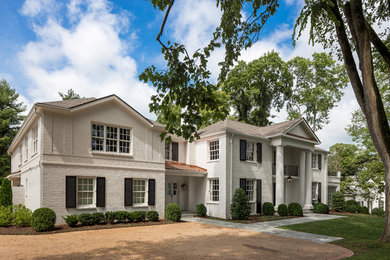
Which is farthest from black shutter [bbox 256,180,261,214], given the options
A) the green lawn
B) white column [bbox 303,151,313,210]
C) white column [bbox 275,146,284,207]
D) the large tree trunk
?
the large tree trunk

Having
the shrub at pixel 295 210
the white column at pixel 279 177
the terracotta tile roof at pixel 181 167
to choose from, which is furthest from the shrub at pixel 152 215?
the shrub at pixel 295 210

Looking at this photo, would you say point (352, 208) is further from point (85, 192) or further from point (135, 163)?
point (85, 192)

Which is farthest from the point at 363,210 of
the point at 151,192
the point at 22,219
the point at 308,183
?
the point at 22,219

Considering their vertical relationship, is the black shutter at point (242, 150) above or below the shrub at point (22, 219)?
above

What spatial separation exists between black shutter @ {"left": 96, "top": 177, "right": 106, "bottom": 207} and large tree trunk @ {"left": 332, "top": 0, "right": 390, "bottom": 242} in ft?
42.1

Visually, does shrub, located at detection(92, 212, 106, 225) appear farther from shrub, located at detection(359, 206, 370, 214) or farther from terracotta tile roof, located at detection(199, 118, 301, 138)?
shrub, located at detection(359, 206, 370, 214)

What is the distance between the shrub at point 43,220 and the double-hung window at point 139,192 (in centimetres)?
501

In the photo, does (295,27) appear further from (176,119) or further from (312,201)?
(312,201)

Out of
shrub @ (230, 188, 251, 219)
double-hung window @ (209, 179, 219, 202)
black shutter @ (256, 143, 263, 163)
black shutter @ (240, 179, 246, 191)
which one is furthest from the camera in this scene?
black shutter @ (256, 143, 263, 163)

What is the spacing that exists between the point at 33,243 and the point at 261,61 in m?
31.3

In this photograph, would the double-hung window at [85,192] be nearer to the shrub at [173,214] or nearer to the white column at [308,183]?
the shrub at [173,214]

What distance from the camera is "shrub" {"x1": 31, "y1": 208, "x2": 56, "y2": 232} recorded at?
12.1 meters

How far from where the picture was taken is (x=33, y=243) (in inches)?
395

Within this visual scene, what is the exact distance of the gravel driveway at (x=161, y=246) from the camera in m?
8.72
